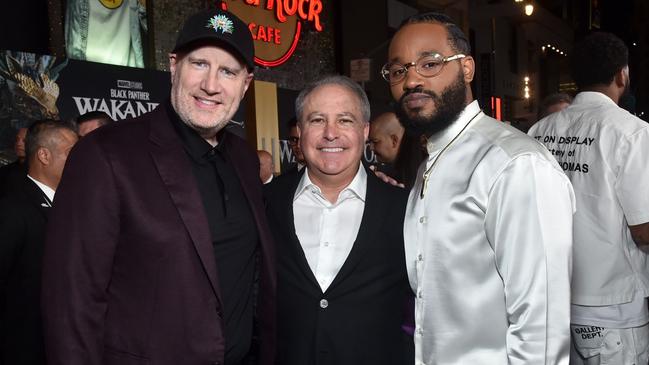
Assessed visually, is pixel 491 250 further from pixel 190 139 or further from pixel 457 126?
pixel 190 139

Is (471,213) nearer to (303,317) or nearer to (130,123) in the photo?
(303,317)

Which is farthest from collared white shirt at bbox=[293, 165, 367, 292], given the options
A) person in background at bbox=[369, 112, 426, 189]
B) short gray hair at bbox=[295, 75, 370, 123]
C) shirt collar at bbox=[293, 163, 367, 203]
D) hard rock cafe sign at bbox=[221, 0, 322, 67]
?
hard rock cafe sign at bbox=[221, 0, 322, 67]

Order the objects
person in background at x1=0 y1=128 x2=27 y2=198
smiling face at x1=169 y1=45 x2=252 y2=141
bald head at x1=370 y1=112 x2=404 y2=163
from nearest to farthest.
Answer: smiling face at x1=169 y1=45 x2=252 y2=141
person in background at x1=0 y1=128 x2=27 y2=198
bald head at x1=370 y1=112 x2=404 y2=163

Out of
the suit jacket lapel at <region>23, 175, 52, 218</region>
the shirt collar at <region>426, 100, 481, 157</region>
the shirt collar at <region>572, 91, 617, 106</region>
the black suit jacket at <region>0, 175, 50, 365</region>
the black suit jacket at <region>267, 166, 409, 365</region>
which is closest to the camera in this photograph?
the shirt collar at <region>426, 100, 481, 157</region>

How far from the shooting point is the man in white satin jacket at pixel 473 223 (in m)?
1.64

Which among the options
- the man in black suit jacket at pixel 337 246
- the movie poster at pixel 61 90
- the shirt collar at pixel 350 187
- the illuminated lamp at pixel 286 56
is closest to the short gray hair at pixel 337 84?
the man in black suit jacket at pixel 337 246

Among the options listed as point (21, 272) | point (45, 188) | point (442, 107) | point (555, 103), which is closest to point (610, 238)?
point (442, 107)

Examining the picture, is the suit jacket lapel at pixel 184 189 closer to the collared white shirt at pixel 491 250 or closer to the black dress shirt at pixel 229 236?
the black dress shirt at pixel 229 236

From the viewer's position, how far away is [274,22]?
905 cm

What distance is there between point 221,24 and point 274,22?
7.22 meters

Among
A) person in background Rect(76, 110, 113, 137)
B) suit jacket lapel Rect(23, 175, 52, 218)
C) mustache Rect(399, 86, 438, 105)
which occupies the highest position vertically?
person in background Rect(76, 110, 113, 137)

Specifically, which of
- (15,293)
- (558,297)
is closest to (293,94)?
(15,293)

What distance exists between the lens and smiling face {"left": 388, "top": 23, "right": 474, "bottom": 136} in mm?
1943

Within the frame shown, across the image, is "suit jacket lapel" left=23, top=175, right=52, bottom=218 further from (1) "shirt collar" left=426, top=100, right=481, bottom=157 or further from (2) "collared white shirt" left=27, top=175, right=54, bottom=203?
(1) "shirt collar" left=426, top=100, right=481, bottom=157
